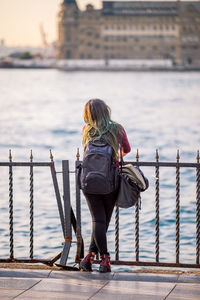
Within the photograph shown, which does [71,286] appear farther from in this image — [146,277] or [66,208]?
[66,208]

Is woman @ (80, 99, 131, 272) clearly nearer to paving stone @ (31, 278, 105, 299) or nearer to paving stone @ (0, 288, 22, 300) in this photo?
paving stone @ (31, 278, 105, 299)

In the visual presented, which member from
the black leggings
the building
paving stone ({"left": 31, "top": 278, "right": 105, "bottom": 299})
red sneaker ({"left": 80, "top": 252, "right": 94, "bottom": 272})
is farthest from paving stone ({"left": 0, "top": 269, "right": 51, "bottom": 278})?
the building

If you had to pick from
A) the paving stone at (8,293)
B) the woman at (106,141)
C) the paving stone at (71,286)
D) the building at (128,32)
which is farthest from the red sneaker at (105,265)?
A: the building at (128,32)

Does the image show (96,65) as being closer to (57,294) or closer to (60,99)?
(60,99)

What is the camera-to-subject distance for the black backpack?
14.9ft

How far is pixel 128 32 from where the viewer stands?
428ft

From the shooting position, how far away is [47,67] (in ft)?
489

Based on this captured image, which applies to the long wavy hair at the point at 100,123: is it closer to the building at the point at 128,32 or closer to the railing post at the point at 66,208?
the railing post at the point at 66,208

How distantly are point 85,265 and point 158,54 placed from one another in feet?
414

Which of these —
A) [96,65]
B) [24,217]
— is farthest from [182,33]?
[24,217]

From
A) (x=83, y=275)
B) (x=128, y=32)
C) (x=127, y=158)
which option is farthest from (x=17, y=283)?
(x=128, y=32)

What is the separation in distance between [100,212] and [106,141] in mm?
525

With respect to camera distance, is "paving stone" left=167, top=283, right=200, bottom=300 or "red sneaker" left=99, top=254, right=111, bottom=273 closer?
"paving stone" left=167, top=283, right=200, bottom=300

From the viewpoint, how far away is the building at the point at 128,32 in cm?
12888
